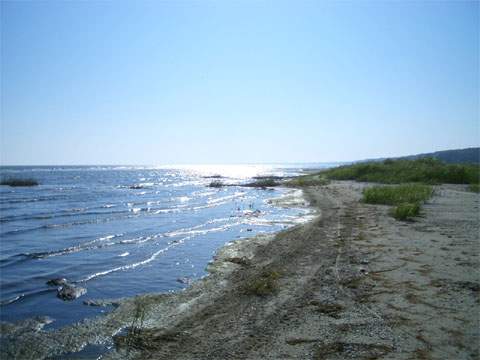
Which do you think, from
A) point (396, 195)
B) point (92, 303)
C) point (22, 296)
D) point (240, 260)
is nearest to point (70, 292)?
point (92, 303)

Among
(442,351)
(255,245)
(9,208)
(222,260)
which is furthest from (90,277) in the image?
(9,208)

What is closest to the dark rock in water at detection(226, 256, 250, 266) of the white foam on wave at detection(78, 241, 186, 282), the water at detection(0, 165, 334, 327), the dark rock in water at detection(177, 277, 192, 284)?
the water at detection(0, 165, 334, 327)

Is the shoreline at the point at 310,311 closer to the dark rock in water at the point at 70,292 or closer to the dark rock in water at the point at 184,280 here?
the dark rock in water at the point at 184,280

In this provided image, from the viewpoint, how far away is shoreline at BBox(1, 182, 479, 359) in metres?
6.43

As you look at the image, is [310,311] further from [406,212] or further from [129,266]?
[406,212]

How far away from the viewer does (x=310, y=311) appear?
7.96m

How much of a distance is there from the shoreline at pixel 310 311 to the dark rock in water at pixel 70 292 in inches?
62.4

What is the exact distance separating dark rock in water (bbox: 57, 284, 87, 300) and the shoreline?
159 centimetres

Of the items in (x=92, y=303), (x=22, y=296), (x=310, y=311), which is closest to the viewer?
(x=310, y=311)

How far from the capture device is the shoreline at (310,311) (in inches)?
253

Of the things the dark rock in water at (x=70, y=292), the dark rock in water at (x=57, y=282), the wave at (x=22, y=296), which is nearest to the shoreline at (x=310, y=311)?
the dark rock in water at (x=70, y=292)

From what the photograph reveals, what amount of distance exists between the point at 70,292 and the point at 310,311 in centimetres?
658

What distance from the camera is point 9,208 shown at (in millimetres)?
31672

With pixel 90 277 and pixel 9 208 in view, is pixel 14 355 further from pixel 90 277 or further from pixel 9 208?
pixel 9 208
